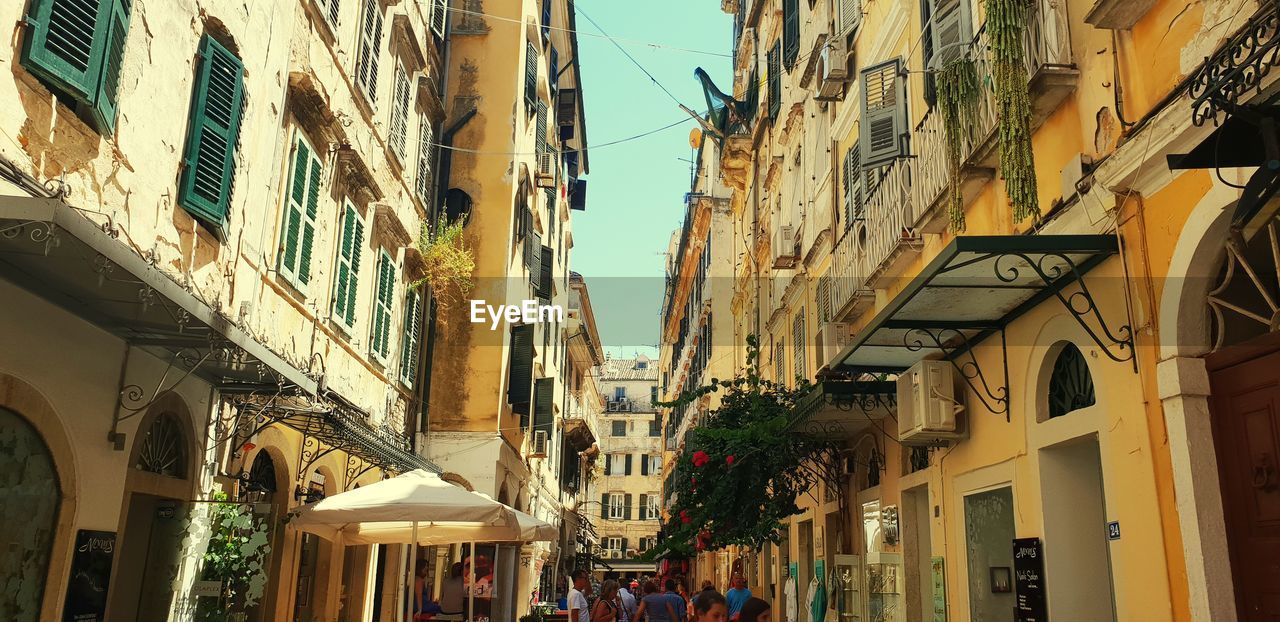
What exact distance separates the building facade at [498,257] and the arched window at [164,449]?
1010 centimetres

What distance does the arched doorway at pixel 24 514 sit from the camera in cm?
666

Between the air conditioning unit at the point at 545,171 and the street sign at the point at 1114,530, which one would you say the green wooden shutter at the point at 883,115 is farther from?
the air conditioning unit at the point at 545,171

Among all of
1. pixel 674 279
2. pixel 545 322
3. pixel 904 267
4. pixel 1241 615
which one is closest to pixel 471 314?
pixel 545 322

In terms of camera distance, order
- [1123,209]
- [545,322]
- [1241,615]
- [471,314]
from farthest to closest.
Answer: [545,322] < [471,314] < [1123,209] < [1241,615]

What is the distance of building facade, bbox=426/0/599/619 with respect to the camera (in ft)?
65.0

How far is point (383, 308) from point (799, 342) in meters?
7.36

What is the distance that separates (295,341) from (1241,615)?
391 inches

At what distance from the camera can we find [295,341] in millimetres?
11883

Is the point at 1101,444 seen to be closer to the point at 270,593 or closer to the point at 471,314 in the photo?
the point at 270,593

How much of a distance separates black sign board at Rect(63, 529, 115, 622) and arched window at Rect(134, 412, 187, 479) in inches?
35.7

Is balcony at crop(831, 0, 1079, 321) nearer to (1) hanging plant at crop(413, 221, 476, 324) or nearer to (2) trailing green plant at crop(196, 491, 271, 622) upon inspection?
(2) trailing green plant at crop(196, 491, 271, 622)

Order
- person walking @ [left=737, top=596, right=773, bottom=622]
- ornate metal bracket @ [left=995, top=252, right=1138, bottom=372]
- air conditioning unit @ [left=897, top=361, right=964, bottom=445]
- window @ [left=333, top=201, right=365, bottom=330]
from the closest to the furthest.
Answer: person walking @ [left=737, top=596, right=773, bottom=622], ornate metal bracket @ [left=995, top=252, right=1138, bottom=372], air conditioning unit @ [left=897, top=361, right=964, bottom=445], window @ [left=333, top=201, right=365, bottom=330]

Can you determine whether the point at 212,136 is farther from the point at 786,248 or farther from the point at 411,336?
the point at 786,248

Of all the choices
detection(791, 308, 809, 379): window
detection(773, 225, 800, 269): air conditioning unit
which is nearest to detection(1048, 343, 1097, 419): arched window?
detection(791, 308, 809, 379): window
